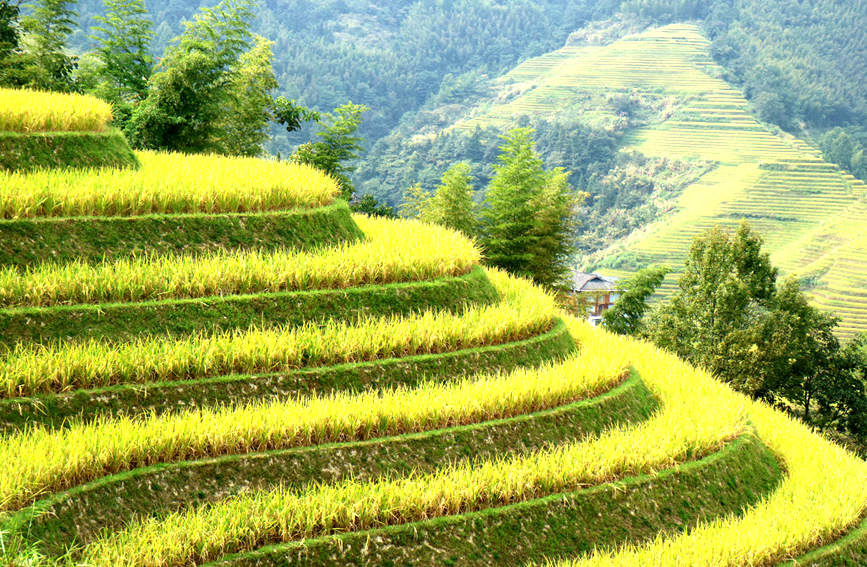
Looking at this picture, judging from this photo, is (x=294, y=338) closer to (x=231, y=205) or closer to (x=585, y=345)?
(x=231, y=205)

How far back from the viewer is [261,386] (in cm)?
813

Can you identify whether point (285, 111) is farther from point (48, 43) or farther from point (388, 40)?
point (388, 40)

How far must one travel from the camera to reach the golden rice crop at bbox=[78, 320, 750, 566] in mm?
6184

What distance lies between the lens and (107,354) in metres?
7.70

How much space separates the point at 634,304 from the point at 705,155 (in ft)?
207

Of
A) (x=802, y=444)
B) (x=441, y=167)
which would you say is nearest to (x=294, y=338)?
(x=802, y=444)

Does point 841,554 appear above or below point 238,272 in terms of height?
below

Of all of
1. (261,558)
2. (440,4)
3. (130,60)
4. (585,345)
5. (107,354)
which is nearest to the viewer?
(261,558)

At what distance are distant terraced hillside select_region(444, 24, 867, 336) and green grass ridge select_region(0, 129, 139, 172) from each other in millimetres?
38707

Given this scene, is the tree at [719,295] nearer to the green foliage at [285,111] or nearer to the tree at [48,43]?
the green foliage at [285,111]

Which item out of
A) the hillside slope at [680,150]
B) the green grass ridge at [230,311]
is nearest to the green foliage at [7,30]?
the green grass ridge at [230,311]

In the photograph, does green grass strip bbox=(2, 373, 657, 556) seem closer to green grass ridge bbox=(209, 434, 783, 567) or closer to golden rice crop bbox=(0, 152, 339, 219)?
green grass ridge bbox=(209, 434, 783, 567)

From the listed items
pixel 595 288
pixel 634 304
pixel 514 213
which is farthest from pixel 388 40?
pixel 514 213

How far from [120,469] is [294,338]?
236 centimetres
